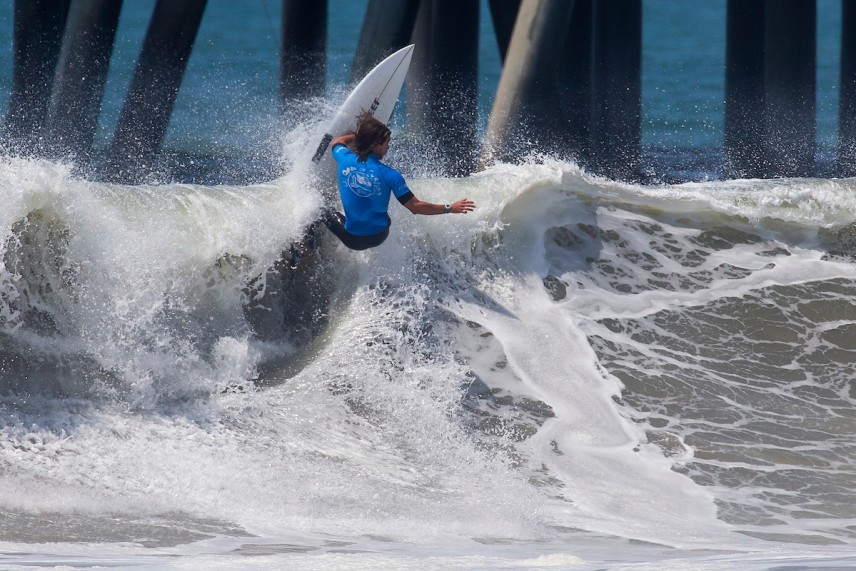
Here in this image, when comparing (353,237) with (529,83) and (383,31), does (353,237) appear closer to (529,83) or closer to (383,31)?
(529,83)

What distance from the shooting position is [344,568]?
3.52 meters

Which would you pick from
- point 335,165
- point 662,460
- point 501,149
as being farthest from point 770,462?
point 501,149

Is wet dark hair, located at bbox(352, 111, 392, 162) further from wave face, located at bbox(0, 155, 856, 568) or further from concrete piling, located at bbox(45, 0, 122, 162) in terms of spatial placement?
concrete piling, located at bbox(45, 0, 122, 162)

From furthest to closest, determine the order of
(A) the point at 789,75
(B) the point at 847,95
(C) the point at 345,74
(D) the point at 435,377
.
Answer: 1. (C) the point at 345,74
2. (B) the point at 847,95
3. (A) the point at 789,75
4. (D) the point at 435,377

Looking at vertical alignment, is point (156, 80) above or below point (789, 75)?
below

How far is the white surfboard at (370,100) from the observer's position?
698cm

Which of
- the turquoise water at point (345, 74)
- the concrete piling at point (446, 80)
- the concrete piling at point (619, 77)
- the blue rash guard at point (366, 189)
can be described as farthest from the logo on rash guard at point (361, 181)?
the turquoise water at point (345, 74)

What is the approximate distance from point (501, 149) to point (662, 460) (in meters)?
5.35

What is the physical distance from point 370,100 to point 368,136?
1.57 meters

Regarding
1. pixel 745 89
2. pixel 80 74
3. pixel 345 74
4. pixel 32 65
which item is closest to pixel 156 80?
pixel 80 74

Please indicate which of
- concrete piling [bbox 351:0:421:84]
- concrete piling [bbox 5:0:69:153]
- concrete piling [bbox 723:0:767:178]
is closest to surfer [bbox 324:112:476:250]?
concrete piling [bbox 351:0:421:84]

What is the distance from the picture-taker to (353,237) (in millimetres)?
6293

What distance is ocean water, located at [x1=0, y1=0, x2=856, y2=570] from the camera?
4.29 meters

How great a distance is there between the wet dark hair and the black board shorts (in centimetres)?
45
